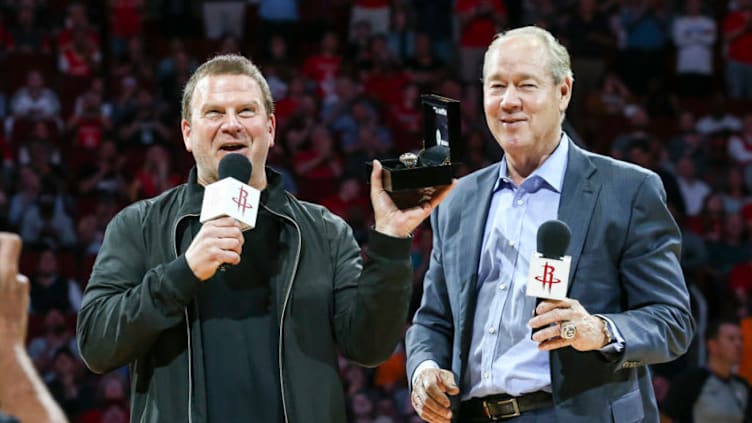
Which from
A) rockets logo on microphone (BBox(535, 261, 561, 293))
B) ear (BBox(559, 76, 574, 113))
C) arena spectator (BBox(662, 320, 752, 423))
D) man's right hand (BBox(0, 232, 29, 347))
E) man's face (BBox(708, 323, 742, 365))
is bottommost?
arena spectator (BBox(662, 320, 752, 423))

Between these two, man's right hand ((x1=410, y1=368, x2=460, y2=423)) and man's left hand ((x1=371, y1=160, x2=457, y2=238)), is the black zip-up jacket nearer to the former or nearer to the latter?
man's left hand ((x1=371, y1=160, x2=457, y2=238))

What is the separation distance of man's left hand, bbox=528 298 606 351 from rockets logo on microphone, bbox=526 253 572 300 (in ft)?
0.15

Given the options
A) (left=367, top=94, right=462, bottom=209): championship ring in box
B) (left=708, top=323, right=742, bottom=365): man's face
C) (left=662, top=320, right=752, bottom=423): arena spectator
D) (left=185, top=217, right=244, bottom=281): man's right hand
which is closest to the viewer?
(left=185, top=217, right=244, bottom=281): man's right hand

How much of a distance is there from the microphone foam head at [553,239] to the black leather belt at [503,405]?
0.58m

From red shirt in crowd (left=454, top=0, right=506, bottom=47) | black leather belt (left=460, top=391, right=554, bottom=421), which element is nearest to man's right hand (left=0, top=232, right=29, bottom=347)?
black leather belt (left=460, top=391, right=554, bottom=421)

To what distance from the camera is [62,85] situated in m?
12.8

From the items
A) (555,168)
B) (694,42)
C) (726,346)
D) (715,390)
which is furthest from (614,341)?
(694,42)

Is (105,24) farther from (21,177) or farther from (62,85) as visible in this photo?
(21,177)

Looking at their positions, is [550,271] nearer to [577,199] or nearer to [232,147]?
[577,199]

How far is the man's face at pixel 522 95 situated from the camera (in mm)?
3738

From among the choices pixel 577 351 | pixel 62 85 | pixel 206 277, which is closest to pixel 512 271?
pixel 577 351

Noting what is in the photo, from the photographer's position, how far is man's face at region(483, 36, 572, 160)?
374 centimetres

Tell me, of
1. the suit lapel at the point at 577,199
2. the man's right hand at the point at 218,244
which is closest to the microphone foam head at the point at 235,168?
the man's right hand at the point at 218,244

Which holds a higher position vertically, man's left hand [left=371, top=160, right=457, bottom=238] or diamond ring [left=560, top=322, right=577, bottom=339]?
man's left hand [left=371, top=160, right=457, bottom=238]
